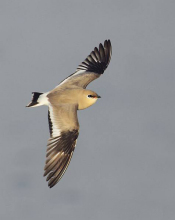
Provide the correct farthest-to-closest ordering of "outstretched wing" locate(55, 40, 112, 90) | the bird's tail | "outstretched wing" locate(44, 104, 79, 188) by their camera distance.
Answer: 1. "outstretched wing" locate(55, 40, 112, 90)
2. the bird's tail
3. "outstretched wing" locate(44, 104, 79, 188)

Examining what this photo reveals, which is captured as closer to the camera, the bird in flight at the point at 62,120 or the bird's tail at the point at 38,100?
the bird in flight at the point at 62,120

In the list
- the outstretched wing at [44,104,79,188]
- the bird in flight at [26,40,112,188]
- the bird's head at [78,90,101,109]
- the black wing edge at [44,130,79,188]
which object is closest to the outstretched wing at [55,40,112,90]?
the bird in flight at [26,40,112,188]

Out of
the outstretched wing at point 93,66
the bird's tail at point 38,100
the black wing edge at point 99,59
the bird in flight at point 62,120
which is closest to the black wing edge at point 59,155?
the bird in flight at point 62,120

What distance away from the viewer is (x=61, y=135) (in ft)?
79.0

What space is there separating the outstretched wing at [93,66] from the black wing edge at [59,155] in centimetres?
351

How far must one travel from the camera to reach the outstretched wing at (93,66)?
27.1 m

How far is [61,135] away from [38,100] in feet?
6.56

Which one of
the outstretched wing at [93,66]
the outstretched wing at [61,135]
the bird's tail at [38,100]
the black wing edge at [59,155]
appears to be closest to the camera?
the black wing edge at [59,155]

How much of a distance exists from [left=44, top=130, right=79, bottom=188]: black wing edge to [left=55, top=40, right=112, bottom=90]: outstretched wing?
3.51 m

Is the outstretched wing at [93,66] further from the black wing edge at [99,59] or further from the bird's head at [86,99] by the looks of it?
the bird's head at [86,99]

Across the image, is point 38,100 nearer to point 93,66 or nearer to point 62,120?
point 62,120

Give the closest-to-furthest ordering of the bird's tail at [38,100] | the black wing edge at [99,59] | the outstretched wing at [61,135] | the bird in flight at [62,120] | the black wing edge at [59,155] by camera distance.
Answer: the black wing edge at [59,155]
the bird in flight at [62,120]
the outstretched wing at [61,135]
the bird's tail at [38,100]
the black wing edge at [99,59]

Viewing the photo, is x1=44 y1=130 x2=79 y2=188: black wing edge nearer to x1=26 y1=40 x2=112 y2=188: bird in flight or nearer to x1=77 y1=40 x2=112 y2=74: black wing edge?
x1=26 y1=40 x2=112 y2=188: bird in flight

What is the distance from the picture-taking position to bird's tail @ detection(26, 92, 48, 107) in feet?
81.8
